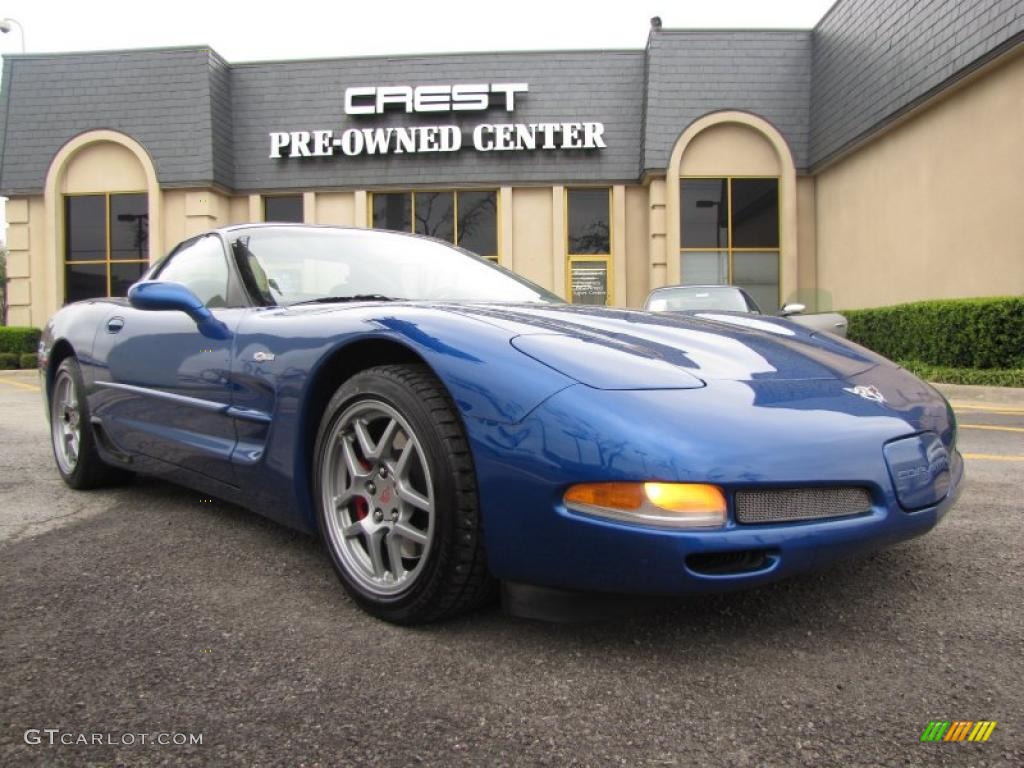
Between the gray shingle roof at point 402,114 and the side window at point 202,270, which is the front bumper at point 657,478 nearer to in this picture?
the side window at point 202,270

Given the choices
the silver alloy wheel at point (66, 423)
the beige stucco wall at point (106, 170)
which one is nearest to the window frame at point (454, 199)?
the beige stucco wall at point (106, 170)

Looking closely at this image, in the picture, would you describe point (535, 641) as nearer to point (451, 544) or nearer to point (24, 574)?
point (451, 544)

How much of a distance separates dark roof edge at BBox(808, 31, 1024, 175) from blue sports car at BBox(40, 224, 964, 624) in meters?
8.84

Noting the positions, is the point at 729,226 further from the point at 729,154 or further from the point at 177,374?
the point at 177,374

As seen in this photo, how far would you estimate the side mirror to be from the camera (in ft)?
8.54

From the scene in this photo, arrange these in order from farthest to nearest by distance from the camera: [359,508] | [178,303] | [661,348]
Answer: [178,303] < [359,508] < [661,348]

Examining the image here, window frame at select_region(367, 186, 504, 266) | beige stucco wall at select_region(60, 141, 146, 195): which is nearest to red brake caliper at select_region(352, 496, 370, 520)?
window frame at select_region(367, 186, 504, 266)

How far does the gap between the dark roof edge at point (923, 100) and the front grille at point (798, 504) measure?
9640mm

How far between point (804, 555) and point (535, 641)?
0.65 meters

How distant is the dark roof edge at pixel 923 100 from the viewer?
9.14 metres

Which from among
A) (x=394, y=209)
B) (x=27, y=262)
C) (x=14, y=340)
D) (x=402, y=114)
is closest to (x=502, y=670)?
(x=394, y=209)

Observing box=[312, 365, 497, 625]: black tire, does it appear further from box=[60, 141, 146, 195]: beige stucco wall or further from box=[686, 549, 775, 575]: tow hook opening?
box=[60, 141, 146, 195]: beige stucco wall

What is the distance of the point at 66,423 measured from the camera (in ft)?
12.3

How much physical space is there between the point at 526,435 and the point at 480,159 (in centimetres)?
1477
